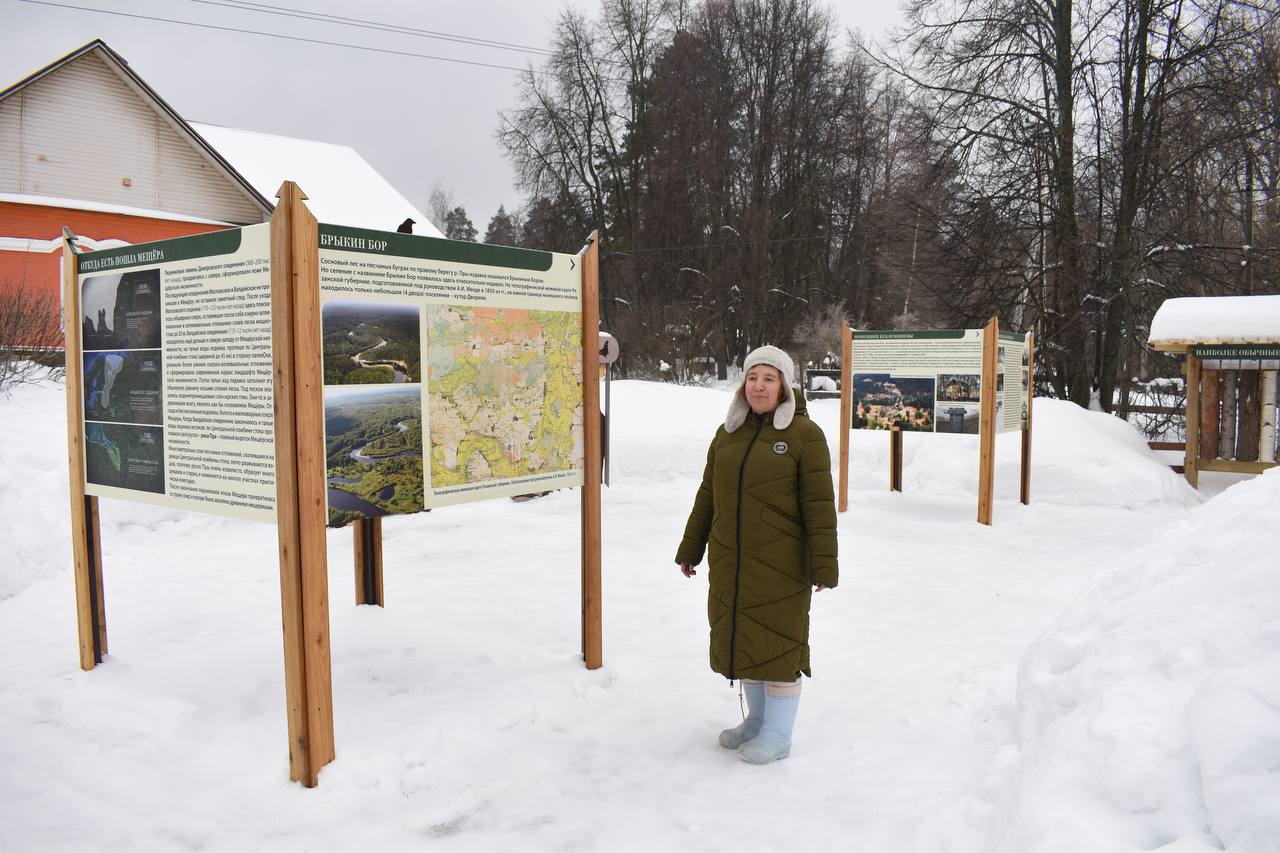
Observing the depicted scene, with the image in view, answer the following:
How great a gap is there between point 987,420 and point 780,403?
6575mm

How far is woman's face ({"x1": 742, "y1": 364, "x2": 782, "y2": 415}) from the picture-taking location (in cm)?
374

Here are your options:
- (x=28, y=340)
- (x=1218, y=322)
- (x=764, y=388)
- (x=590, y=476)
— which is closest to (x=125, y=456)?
(x=590, y=476)

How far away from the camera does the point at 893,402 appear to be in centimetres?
1020

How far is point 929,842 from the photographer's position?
304 centimetres

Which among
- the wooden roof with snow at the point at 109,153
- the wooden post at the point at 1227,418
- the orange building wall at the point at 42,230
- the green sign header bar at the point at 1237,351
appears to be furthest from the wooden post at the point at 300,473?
the wooden roof with snow at the point at 109,153

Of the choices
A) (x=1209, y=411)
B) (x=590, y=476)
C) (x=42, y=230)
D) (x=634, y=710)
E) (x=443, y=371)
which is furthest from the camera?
(x=42, y=230)

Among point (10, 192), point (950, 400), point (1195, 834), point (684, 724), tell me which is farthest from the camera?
point (10, 192)

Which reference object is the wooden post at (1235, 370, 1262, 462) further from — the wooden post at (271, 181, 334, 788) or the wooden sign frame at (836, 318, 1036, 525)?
the wooden post at (271, 181, 334, 788)

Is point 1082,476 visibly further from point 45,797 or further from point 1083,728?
point 45,797

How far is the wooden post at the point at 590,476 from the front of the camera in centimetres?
484

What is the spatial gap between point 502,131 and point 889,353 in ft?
96.0

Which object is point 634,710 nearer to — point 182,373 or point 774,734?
point 774,734

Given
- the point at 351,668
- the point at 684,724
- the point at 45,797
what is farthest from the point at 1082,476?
the point at 45,797

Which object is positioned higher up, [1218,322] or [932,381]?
[1218,322]
